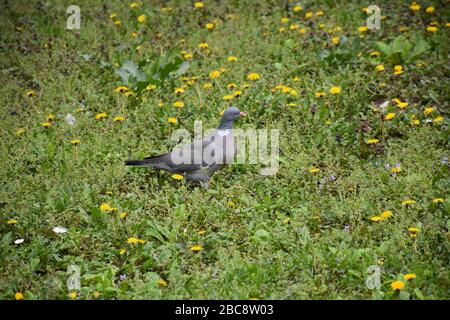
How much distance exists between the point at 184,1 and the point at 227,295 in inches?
252

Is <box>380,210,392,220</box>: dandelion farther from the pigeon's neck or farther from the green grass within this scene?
the pigeon's neck

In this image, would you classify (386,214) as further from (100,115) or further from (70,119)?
(70,119)

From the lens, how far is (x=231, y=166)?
6672 millimetres

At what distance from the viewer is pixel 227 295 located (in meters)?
4.70

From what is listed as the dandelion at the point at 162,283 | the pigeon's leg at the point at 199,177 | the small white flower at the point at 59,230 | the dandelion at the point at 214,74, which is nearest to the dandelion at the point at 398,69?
the dandelion at the point at 214,74

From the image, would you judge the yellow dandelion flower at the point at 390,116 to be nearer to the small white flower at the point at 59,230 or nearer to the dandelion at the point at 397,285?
the dandelion at the point at 397,285

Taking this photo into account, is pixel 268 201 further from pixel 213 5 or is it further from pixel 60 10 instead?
pixel 60 10

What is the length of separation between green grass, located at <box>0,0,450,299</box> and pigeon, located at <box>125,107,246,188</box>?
0.14 m

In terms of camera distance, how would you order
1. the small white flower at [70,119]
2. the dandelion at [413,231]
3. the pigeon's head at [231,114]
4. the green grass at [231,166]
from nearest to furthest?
1. the green grass at [231,166]
2. the dandelion at [413,231]
3. the pigeon's head at [231,114]
4. the small white flower at [70,119]

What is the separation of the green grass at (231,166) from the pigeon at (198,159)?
0.47 ft

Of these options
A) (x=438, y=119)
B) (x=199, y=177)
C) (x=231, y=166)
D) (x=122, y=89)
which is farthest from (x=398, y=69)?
(x=122, y=89)

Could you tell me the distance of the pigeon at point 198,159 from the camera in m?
6.20

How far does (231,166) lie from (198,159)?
1.81ft
